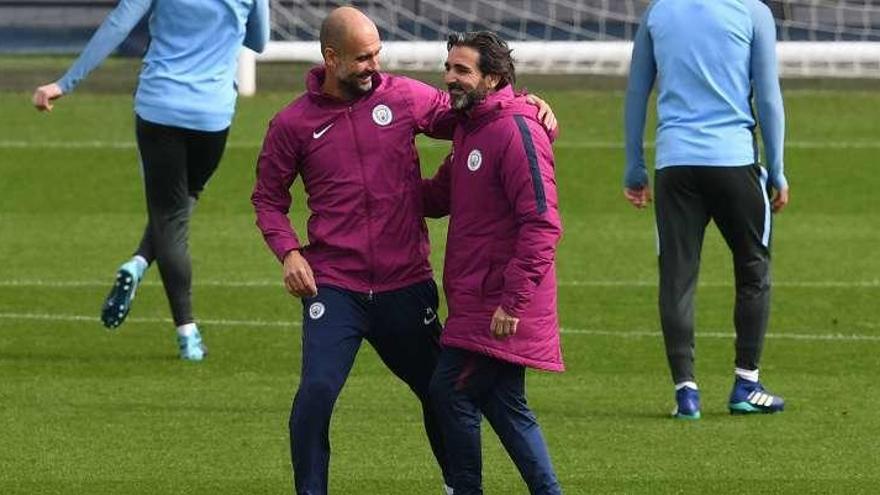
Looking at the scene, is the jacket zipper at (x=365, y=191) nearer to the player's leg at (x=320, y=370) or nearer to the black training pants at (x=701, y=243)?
the player's leg at (x=320, y=370)

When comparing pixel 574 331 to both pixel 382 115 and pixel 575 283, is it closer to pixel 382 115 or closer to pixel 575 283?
pixel 575 283

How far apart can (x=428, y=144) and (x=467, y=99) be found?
1297 centimetres

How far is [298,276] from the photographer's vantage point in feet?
25.6

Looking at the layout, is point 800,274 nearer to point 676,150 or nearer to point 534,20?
point 676,150

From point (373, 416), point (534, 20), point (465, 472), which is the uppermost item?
point (465, 472)

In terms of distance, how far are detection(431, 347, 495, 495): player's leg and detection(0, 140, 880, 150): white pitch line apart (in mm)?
12528

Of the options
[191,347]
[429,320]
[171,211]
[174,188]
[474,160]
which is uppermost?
[474,160]

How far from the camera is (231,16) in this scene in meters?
11.5

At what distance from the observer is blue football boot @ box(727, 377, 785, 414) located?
10062 millimetres

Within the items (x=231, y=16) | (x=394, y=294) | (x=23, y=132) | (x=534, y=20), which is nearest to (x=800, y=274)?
(x=231, y=16)

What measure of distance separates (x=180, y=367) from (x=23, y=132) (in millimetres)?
10349

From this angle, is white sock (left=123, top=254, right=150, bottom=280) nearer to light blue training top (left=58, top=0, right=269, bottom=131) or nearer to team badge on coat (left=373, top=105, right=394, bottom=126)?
light blue training top (left=58, top=0, right=269, bottom=131)

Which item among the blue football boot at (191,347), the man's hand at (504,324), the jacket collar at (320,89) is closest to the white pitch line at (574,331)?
the blue football boot at (191,347)

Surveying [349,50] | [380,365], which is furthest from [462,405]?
[380,365]
